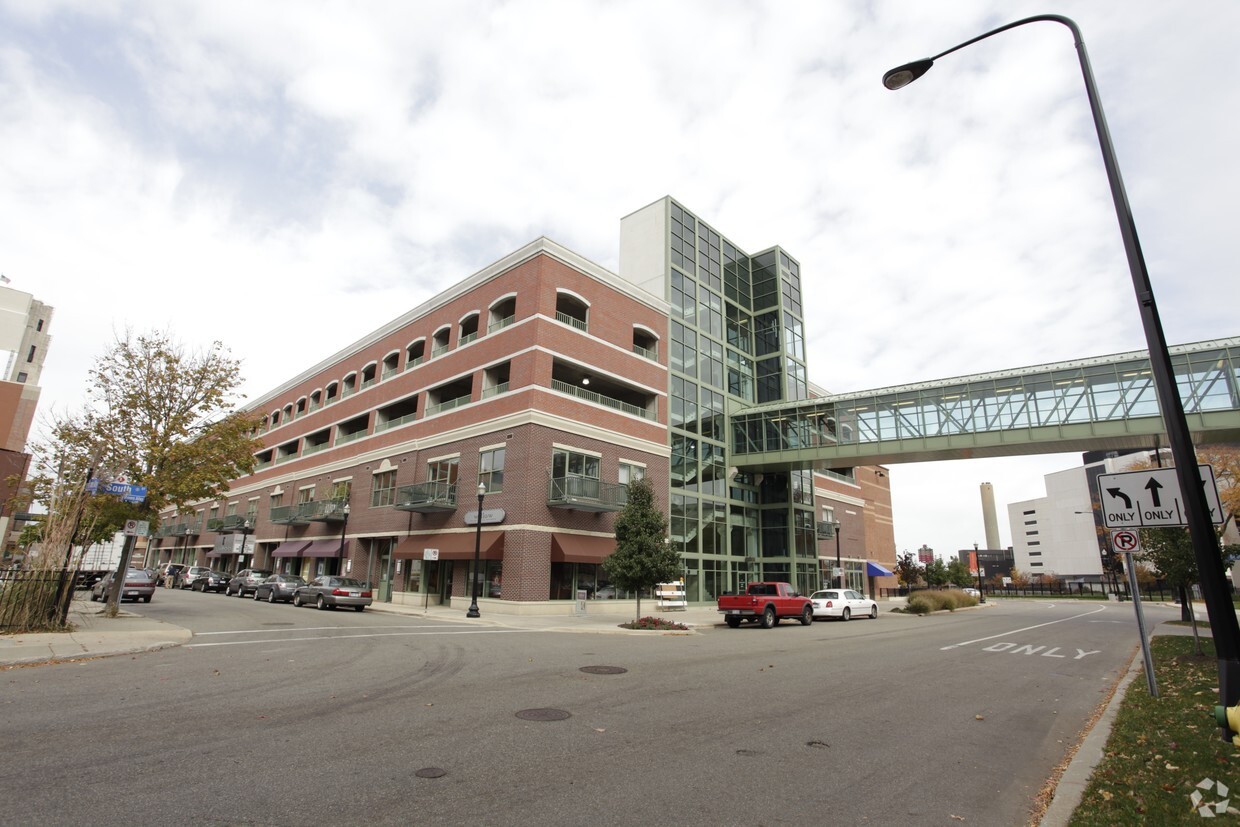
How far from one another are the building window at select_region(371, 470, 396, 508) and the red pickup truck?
2027 cm

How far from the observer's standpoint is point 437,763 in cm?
578

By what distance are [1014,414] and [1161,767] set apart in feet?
95.5

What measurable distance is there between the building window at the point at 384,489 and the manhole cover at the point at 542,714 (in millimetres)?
30377

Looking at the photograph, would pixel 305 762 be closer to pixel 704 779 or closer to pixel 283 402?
pixel 704 779

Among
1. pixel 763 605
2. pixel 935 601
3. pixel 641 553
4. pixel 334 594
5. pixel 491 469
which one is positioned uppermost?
pixel 491 469

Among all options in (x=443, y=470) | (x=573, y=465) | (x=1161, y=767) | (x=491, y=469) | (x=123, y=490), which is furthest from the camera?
(x=443, y=470)

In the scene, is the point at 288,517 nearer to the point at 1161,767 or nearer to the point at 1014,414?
the point at 1014,414

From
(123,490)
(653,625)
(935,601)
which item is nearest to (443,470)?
(653,625)

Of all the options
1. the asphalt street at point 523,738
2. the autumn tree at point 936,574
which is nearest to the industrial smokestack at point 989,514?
the autumn tree at point 936,574

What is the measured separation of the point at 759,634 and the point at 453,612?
1336cm

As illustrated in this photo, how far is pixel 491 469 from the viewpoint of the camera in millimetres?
30062

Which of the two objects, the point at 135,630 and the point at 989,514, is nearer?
the point at 135,630

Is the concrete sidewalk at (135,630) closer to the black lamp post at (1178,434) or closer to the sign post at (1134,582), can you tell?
the sign post at (1134,582)

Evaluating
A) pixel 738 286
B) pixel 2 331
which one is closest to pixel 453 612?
pixel 738 286
